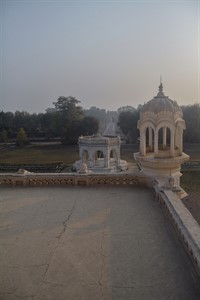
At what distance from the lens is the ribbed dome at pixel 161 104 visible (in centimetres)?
1322

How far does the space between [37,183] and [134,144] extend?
4848cm

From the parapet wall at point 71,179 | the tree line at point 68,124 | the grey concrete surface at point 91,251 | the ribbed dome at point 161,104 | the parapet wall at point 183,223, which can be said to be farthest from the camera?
the tree line at point 68,124

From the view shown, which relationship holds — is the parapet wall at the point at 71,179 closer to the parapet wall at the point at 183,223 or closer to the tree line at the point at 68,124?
the parapet wall at the point at 183,223

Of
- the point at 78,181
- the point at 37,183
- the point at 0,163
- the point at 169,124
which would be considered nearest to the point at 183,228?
the point at 78,181

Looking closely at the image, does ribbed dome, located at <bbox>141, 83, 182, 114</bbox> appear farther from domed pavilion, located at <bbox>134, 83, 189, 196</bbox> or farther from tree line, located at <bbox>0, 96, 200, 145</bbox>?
tree line, located at <bbox>0, 96, 200, 145</bbox>

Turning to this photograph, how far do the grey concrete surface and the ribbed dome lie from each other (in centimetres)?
523

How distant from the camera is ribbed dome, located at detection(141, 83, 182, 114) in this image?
13219 mm

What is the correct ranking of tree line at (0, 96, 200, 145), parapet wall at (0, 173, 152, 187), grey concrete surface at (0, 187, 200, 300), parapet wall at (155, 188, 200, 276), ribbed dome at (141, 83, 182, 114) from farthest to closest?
1. tree line at (0, 96, 200, 145)
2. ribbed dome at (141, 83, 182, 114)
3. parapet wall at (0, 173, 152, 187)
4. parapet wall at (155, 188, 200, 276)
5. grey concrete surface at (0, 187, 200, 300)

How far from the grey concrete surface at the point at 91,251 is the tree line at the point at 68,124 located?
4664cm

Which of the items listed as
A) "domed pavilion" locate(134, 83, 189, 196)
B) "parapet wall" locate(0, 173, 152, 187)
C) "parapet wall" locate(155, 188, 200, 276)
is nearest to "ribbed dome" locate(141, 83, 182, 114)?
"domed pavilion" locate(134, 83, 189, 196)

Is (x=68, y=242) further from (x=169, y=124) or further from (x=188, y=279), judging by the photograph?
(x=169, y=124)

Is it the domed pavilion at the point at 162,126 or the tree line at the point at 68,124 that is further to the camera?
the tree line at the point at 68,124

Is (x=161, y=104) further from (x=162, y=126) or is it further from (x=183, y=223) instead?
(x=183, y=223)

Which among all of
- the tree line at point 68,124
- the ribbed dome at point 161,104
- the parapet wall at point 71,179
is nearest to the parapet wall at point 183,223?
the parapet wall at point 71,179
